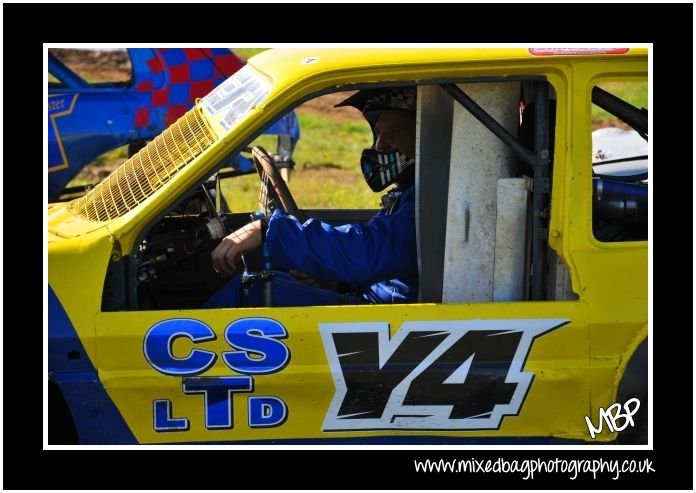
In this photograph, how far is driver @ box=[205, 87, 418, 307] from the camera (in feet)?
11.8

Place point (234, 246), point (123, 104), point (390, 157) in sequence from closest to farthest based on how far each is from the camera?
point (234, 246), point (390, 157), point (123, 104)

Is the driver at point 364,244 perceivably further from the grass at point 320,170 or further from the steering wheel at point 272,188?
the grass at point 320,170

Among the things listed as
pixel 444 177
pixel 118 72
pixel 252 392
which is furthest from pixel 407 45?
pixel 118 72

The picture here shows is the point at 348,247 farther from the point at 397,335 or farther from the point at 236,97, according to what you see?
the point at 236,97

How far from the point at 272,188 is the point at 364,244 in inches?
29.1

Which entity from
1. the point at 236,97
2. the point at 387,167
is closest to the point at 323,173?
the point at 387,167

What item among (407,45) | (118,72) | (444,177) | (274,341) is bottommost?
(274,341)

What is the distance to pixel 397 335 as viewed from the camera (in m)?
3.35

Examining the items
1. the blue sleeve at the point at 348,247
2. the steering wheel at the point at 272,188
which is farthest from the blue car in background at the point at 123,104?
the blue sleeve at the point at 348,247

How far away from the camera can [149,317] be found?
336 cm

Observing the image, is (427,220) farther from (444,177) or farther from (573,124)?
(573,124)

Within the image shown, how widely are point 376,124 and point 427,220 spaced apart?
0.65m

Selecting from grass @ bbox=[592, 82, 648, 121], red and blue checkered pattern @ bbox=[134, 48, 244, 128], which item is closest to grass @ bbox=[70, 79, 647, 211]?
red and blue checkered pattern @ bbox=[134, 48, 244, 128]

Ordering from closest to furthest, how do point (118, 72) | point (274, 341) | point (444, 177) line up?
point (274, 341), point (444, 177), point (118, 72)
